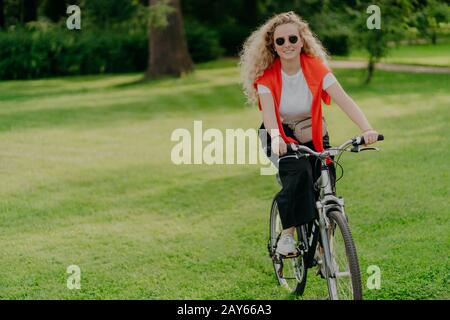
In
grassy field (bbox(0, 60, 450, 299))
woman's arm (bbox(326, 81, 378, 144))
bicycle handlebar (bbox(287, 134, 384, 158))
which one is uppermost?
woman's arm (bbox(326, 81, 378, 144))

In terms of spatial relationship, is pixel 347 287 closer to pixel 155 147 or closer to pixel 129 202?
pixel 129 202

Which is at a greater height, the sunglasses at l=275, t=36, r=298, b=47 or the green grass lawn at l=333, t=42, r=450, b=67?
the sunglasses at l=275, t=36, r=298, b=47

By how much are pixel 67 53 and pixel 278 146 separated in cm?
2237

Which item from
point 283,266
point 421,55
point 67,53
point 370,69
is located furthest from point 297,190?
point 421,55

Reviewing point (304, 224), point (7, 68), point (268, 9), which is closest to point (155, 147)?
point (304, 224)

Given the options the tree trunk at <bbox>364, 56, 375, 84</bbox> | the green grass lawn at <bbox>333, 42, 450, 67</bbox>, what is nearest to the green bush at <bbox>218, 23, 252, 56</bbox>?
the green grass lawn at <bbox>333, 42, 450, 67</bbox>

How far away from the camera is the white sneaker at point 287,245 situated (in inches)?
196

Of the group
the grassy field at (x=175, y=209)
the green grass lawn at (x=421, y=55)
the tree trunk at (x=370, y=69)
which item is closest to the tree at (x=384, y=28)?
the tree trunk at (x=370, y=69)

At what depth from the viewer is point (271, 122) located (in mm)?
4641

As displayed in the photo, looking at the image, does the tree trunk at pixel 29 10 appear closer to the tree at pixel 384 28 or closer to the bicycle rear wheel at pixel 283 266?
the tree at pixel 384 28

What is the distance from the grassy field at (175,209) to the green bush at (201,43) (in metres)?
14.6

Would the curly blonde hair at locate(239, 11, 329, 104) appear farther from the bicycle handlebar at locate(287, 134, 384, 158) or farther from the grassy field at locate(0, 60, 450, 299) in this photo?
the grassy field at locate(0, 60, 450, 299)

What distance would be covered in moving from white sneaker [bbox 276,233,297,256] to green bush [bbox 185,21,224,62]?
83.6 ft

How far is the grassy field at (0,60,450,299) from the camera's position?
19.2 ft
